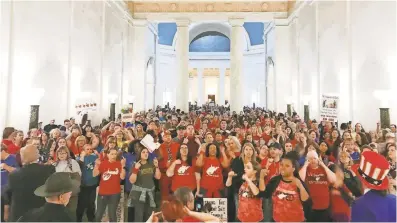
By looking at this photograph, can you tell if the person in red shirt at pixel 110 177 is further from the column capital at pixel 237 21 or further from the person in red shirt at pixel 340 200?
the column capital at pixel 237 21

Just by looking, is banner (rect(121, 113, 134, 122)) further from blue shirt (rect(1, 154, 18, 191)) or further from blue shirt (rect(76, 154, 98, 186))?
blue shirt (rect(1, 154, 18, 191))

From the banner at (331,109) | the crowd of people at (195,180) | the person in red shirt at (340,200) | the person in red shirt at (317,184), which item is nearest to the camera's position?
the crowd of people at (195,180)

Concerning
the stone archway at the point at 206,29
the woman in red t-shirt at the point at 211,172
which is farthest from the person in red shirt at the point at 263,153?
the stone archway at the point at 206,29

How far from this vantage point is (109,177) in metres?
5.62

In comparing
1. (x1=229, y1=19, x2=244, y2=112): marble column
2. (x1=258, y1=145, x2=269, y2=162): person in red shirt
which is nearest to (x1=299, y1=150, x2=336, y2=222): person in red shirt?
(x1=258, y1=145, x2=269, y2=162): person in red shirt

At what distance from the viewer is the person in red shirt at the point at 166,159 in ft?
19.5

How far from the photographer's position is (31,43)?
10602mm

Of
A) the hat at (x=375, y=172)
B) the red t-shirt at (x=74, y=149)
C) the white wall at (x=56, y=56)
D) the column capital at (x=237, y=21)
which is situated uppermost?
the column capital at (x=237, y=21)

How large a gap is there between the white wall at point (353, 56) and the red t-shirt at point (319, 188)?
24.1ft

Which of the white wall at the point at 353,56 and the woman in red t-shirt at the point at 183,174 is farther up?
the white wall at the point at 353,56

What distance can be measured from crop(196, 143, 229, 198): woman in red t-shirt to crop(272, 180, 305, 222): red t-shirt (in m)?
1.53

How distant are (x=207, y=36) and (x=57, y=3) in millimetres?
26407

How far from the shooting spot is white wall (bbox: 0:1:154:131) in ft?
31.8

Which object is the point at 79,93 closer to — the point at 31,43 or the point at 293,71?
the point at 31,43
